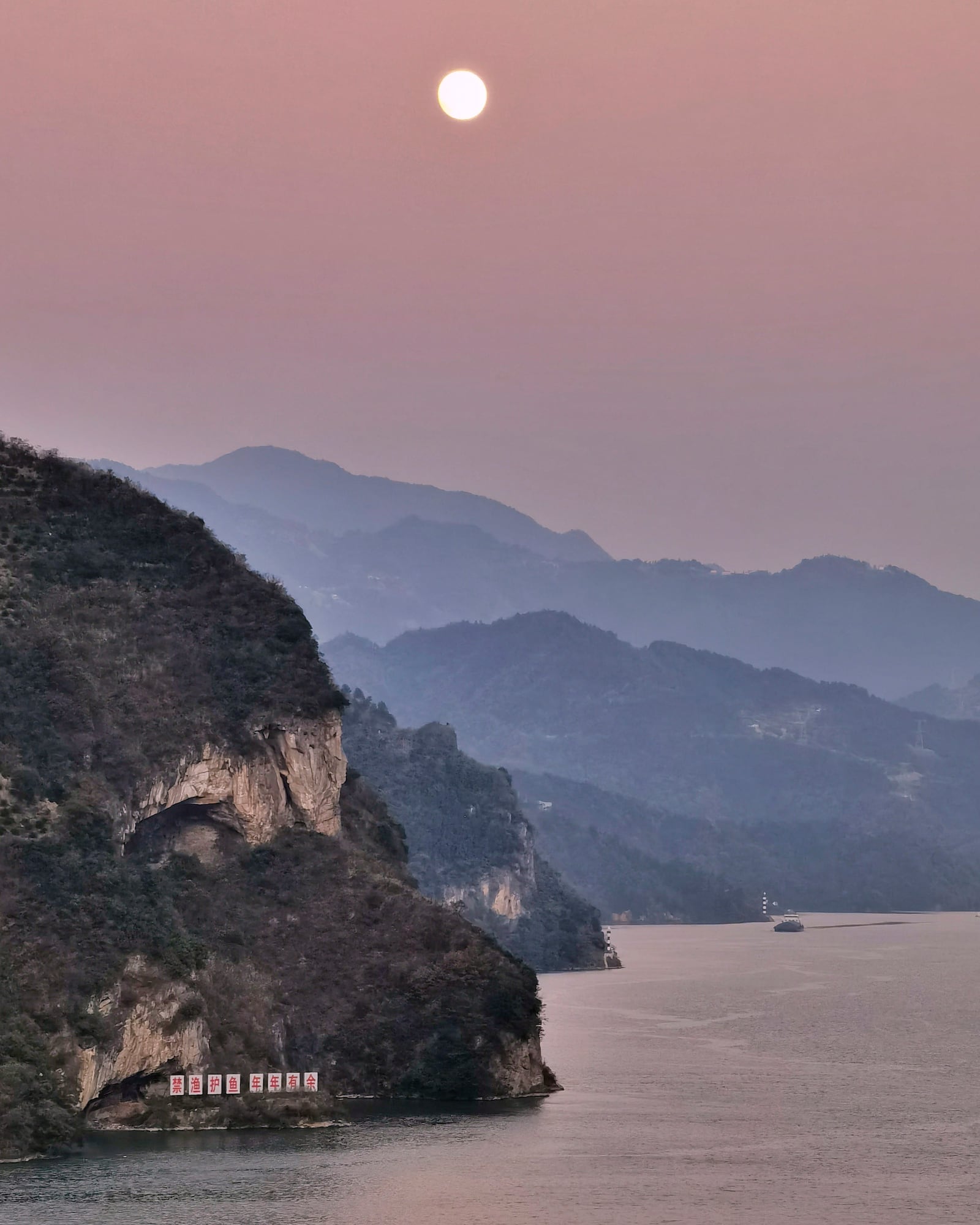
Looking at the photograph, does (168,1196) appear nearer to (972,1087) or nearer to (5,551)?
(5,551)

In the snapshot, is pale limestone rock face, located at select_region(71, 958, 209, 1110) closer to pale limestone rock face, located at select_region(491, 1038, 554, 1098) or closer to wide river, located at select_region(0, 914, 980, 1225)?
wide river, located at select_region(0, 914, 980, 1225)

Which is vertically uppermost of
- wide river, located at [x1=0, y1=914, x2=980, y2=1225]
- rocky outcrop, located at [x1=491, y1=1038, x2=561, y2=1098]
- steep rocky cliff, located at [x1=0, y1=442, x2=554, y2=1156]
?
steep rocky cliff, located at [x1=0, y1=442, x2=554, y2=1156]

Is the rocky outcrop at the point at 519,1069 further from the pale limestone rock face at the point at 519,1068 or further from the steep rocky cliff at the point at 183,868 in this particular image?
the steep rocky cliff at the point at 183,868

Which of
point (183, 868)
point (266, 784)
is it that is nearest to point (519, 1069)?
point (183, 868)

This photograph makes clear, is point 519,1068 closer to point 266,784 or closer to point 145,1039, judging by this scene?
point 266,784

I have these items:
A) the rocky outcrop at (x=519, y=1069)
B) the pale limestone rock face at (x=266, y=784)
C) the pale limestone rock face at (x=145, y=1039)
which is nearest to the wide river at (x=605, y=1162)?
the rocky outcrop at (x=519, y=1069)

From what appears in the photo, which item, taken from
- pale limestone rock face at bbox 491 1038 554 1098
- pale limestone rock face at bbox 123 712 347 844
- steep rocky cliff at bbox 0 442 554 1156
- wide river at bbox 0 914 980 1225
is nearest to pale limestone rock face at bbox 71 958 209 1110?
steep rocky cliff at bbox 0 442 554 1156
